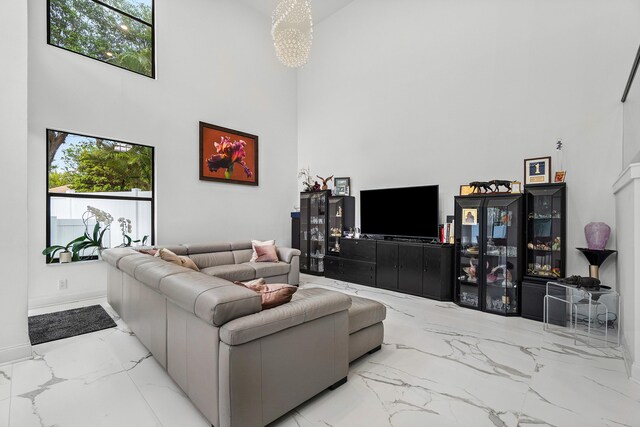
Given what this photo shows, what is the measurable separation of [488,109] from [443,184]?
1.21 meters

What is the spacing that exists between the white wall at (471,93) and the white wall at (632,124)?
0.18 meters

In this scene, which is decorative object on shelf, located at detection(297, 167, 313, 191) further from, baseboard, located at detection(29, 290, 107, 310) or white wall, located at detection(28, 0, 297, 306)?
baseboard, located at detection(29, 290, 107, 310)

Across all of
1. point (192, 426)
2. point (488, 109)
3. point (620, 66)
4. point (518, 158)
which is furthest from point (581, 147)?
point (192, 426)

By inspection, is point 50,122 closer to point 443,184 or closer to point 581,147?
point 443,184

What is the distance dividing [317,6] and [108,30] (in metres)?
3.80

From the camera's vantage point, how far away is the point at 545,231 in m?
3.69

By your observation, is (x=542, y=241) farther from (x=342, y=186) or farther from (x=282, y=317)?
(x=282, y=317)

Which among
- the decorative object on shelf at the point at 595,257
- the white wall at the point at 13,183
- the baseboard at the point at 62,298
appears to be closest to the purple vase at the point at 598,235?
the decorative object on shelf at the point at 595,257

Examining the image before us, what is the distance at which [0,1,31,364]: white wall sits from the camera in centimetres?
242

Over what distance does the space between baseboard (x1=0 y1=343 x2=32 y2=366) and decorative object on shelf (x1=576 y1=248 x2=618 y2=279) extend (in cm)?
544

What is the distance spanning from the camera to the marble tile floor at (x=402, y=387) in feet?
5.90

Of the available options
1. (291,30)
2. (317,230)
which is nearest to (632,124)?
(291,30)

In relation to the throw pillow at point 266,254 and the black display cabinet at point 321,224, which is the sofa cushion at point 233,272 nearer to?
the throw pillow at point 266,254

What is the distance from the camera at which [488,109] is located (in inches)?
170
